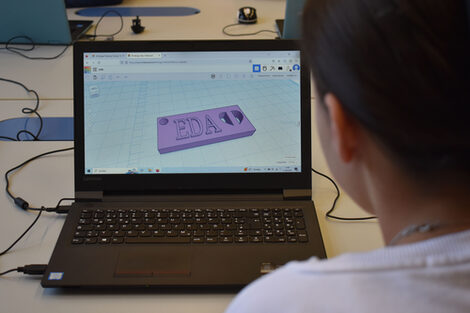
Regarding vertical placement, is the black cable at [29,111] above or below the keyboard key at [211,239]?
below

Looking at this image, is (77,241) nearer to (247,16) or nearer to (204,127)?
(204,127)

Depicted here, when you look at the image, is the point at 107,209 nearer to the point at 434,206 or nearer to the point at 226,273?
the point at 226,273

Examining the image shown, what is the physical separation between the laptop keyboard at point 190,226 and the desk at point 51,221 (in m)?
0.08

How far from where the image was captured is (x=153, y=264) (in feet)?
2.57

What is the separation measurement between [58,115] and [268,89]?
0.71 meters

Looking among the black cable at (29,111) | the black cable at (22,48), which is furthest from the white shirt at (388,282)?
the black cable at (22,48)

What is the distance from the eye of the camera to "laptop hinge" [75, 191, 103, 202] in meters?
0.92

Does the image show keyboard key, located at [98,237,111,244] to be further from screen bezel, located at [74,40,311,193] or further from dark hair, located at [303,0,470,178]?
dark hair, located at [303,0,470,178]

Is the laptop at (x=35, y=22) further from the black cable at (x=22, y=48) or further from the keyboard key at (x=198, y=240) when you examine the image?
the keyboard key at (x=198, y=240)

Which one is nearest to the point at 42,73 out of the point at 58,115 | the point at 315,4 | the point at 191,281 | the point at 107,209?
the point at 58,115

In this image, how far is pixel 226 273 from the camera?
2.52ft

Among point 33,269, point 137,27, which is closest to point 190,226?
point 33,269

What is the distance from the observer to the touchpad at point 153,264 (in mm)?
769

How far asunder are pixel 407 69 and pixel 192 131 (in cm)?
59
